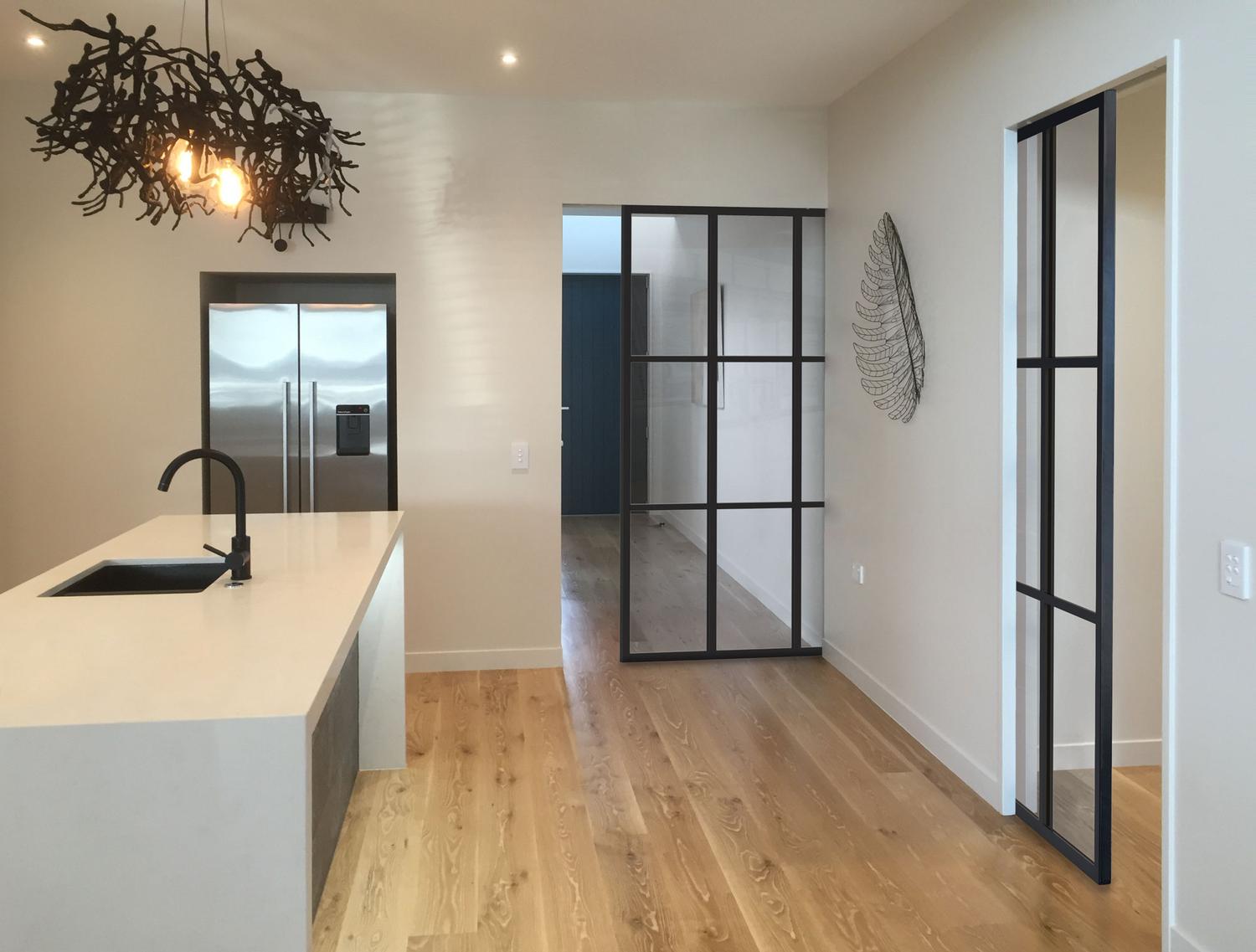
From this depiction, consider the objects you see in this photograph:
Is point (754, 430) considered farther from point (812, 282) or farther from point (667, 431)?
point (812, 282)

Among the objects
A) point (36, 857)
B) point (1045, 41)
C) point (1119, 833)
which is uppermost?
point (1045, 41)

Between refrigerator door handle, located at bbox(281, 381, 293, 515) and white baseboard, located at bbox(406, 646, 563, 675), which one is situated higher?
refrigerator door handle, located at bbox(281, 381, 293, 515)

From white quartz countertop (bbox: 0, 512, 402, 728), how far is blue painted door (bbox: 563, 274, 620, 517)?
647 centimetres

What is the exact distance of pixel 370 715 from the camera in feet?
11.7

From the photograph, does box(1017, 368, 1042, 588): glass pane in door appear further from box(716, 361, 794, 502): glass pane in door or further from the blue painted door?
the blue painted door

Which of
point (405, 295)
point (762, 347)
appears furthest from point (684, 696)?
point (405, 295)

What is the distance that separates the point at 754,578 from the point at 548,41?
268 cm

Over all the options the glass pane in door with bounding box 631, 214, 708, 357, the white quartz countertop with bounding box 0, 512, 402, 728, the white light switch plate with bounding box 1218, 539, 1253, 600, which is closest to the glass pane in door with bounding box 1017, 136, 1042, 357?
the white light switch plate with bounding box 1218, 539, 1253, 600

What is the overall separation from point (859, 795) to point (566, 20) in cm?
293

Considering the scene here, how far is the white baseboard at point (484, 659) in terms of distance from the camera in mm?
4812

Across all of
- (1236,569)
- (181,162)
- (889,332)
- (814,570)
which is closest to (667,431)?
(814,570)

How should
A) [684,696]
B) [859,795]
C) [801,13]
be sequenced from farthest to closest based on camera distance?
[684,696]
[801,13]
[859,795]

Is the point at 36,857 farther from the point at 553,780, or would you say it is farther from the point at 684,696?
the point at 684,696

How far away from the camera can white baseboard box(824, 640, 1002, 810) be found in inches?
131
